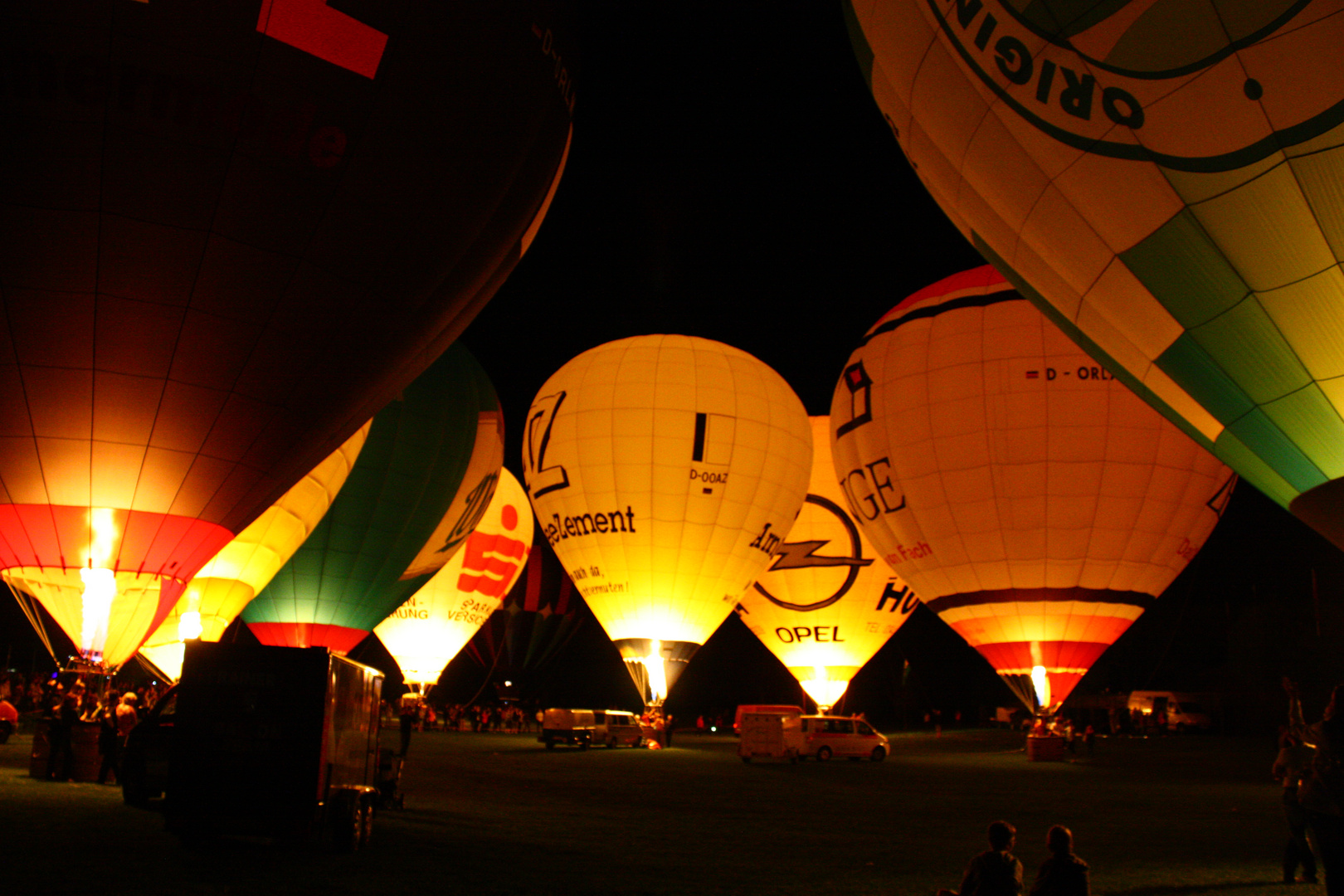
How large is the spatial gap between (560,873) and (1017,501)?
42.2 feet

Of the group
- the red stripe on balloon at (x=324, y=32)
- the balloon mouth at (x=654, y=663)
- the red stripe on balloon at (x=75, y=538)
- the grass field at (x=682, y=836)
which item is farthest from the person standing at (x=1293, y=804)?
the balloon mouth at (x=654, y=663)

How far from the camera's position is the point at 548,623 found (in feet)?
135

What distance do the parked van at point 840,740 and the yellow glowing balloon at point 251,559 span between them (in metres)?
9.72

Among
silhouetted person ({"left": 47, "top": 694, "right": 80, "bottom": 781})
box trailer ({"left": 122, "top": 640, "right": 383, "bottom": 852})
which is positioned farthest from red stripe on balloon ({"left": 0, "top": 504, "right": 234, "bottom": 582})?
box trailer ({"left": 122, "top": 640, "right": 383, "bottom": 852})

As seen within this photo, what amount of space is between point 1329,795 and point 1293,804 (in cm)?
135

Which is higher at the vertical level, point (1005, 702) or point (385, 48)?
point (385, 48)

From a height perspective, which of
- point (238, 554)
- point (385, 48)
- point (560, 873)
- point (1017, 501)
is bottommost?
point (560, 873)

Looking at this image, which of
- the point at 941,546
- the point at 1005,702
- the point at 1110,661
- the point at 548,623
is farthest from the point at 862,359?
the point at 1005,702

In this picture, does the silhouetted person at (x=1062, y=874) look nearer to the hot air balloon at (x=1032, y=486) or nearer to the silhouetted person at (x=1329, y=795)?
the silhouetted person at (x=1329, y=795)

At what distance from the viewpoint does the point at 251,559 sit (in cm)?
1510

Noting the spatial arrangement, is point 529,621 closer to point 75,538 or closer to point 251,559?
point 251,559

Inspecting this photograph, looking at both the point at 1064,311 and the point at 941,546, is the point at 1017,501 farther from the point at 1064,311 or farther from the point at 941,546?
the point at 1064,311

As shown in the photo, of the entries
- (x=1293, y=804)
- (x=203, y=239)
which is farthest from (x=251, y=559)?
(x=1293, y=804)

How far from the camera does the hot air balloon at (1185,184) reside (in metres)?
7.90
